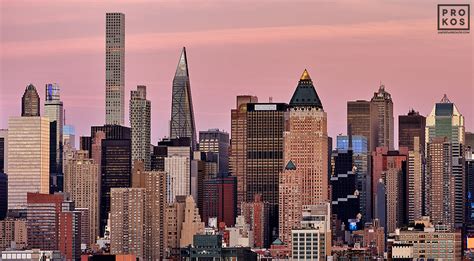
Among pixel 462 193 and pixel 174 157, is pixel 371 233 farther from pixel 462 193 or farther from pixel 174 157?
pixel 174 157

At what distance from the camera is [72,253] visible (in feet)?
158

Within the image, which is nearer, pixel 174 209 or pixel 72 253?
pixel 72 253

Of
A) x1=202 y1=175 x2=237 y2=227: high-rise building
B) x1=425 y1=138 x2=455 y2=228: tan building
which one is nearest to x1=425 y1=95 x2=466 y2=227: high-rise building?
x1=425 y1=138 x2=455 y2=228: tan building

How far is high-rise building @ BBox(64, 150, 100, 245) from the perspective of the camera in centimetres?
5484

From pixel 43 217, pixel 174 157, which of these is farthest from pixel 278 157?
pixel 43 217

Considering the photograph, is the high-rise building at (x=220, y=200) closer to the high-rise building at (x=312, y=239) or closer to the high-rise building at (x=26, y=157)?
the high-rise building at (x=312, y=239)

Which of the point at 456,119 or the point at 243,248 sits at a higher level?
the point at 456,119

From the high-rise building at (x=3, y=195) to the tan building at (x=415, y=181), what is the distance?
11040 millimetres

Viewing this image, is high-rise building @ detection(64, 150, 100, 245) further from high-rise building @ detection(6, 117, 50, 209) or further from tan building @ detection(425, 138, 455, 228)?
tan building @ detection(425, 138, 455, 228)

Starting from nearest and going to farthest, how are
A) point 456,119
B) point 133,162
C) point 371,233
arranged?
point 371,233, point 456,119, point 133,162

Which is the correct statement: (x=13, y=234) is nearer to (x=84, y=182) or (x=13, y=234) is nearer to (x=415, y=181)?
(x=84, y=182)

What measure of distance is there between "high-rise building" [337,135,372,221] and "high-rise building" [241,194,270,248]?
285 centimetres

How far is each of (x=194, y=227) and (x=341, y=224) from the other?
178 inches

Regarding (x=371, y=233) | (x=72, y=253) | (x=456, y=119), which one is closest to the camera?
(x=72, y=253)
